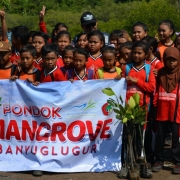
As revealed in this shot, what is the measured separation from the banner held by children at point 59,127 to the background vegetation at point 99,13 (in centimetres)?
2441

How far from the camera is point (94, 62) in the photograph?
6688 millimetres

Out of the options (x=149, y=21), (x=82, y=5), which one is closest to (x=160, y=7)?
(x=149, y=21)

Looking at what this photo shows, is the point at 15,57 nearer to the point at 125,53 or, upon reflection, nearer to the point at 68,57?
the point at 68,57

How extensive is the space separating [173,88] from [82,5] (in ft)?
158

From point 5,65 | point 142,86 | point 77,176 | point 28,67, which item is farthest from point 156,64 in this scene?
point 5,65

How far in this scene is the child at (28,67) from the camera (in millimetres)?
6252

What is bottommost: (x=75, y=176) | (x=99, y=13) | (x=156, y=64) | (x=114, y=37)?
(x=75, y=176)

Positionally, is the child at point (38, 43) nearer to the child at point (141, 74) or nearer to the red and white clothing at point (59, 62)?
the red and white clothing at point (59, 62)

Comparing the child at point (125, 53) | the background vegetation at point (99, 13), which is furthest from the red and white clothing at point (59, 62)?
the background vegetation at point (99, 13)

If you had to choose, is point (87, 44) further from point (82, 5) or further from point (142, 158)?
point (82, 5)

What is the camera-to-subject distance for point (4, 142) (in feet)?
20.5

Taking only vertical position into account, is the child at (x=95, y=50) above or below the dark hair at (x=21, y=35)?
below

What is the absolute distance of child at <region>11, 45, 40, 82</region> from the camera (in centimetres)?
625

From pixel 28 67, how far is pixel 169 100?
2003mm
